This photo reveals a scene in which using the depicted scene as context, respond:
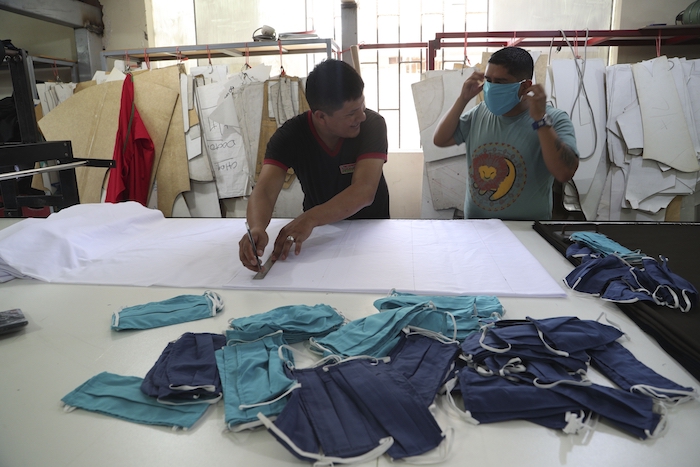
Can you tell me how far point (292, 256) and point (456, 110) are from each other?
117 cm

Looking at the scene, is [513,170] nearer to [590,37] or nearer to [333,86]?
[333,86]

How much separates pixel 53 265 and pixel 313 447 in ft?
3.94

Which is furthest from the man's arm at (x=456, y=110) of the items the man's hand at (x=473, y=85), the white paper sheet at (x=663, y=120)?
the white paper sheet at (x=663, y=120)

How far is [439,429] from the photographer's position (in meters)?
0.71

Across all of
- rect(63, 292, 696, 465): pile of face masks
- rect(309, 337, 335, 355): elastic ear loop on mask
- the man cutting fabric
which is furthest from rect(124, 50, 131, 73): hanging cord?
rect(309, 337, 335, 355): elastic ear loop on mask

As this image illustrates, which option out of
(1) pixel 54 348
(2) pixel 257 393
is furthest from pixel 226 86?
(2) pixel 257 393

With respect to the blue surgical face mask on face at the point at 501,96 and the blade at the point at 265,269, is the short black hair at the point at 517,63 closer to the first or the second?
the blue surgical face mask on face at the point at 501,96

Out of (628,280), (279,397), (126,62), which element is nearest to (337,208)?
(628,280)

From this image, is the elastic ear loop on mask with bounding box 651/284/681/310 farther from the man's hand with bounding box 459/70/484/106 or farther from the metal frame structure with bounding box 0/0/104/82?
the metal frame structure with bounding box 0/0/104/82

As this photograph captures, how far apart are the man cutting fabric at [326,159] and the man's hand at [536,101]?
1.95ft

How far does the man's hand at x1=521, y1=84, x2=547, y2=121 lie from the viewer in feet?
6.30

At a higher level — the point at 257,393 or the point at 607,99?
the point at 607,99

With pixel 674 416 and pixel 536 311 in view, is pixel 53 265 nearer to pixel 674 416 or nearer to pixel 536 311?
pixel 536 311

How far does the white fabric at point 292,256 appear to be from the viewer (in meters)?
1.32
